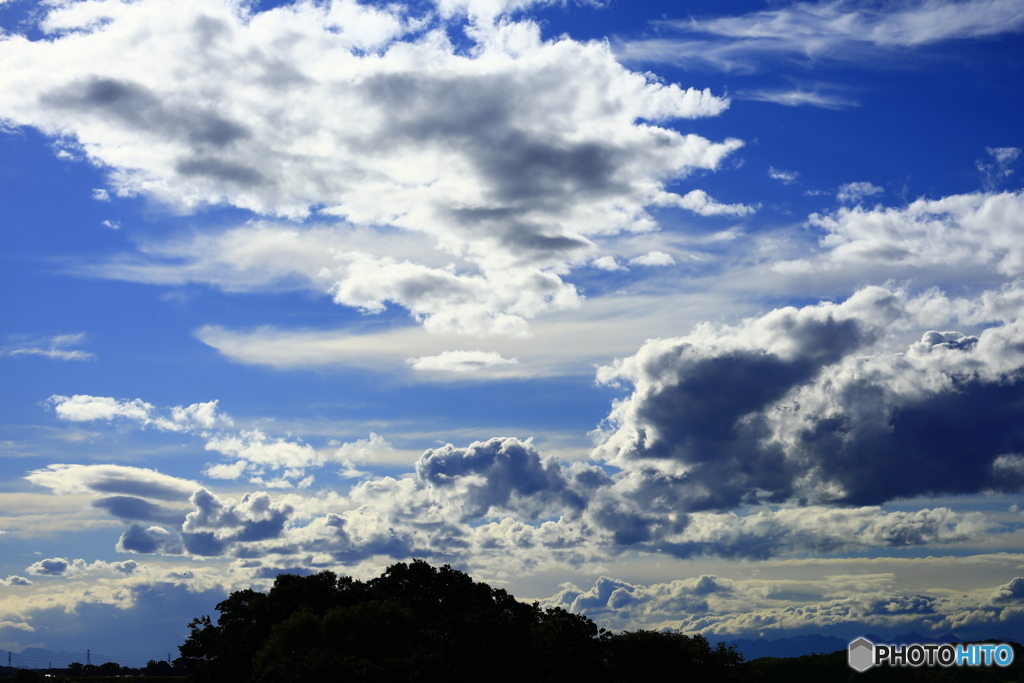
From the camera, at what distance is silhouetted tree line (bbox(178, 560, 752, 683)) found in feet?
257

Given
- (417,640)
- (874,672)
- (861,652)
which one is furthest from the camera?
(874,672)

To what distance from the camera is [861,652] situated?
232 feet

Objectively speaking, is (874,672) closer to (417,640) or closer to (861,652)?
(861,652)

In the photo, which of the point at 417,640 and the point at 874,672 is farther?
the point at 874,672

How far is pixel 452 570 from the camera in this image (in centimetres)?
10338

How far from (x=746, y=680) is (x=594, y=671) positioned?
30.0m

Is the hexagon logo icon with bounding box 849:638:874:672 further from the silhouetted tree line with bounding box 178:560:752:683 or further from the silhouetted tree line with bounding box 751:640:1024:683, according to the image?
the silhouetted tree line with bounding box 751:640:1024:683

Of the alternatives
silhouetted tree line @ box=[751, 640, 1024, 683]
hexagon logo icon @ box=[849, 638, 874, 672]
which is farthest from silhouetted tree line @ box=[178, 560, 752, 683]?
silhouetted tree line @ box=[751, 640, 1024, 683]

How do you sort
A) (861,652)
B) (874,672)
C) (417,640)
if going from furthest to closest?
(874,672) → (417,640) → (861,652)

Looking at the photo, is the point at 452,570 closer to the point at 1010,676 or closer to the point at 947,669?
the point at 947,669

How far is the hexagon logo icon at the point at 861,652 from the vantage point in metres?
69.8

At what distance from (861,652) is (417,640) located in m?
42.3

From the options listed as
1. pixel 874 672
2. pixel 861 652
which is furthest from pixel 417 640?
pixel 874 672

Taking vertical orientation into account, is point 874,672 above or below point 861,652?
below
